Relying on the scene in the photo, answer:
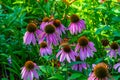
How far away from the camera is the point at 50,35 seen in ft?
7.47

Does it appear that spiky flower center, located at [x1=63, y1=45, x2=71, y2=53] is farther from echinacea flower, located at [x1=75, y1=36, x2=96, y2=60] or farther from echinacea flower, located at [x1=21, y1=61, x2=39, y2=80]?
echinacea flower, located at [x1=21, y1=61, x2=39, y2=80]

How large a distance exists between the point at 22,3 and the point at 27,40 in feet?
6.74

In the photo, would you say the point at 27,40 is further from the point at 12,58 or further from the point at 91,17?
the point at 91,17

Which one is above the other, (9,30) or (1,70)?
(9,30)

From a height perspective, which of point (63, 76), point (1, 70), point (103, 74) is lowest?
point (1, 70)

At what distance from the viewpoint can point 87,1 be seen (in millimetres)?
3746

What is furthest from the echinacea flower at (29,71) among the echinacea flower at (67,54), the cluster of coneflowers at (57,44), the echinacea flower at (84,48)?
the echinacea flower at (84,48)

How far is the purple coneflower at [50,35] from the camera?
2.25 meters

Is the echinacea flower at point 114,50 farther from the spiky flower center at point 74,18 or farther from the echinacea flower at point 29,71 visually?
the echinacea flower at point 29,71

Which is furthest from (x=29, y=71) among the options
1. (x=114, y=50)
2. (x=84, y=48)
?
(x=114, y=50)

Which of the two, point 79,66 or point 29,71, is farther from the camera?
point 79,66

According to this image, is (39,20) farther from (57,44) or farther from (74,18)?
(57,44)

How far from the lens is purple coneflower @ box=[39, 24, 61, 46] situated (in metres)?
2.25

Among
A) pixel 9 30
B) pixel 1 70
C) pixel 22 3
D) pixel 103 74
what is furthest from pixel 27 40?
pixel 22 3
